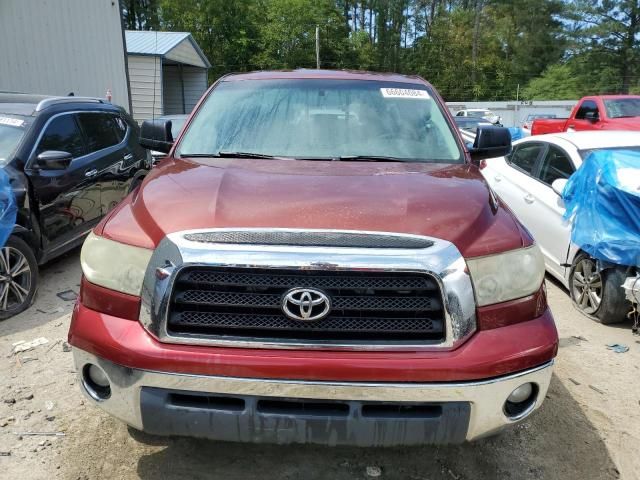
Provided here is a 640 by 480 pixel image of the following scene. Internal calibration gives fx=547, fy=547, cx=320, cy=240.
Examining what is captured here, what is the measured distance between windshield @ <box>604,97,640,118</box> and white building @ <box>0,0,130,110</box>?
12633 mm

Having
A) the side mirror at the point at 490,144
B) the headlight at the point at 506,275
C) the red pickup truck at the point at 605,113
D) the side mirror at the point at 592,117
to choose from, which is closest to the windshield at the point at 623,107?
the red pickup truck at the point at 605,113

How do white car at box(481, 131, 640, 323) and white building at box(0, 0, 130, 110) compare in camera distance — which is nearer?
white car at box(481, 131, 640, 323)

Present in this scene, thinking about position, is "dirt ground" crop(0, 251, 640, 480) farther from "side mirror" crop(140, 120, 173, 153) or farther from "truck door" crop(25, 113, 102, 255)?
"truck door" crop(25, 113, 102, 255)

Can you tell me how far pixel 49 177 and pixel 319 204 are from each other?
3.78 m

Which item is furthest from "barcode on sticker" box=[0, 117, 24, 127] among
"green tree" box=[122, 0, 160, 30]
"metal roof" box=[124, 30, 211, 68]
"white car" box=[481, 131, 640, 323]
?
"green tree" box=[122, 0, 160, 30]

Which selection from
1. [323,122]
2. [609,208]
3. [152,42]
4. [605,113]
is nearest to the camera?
[323,122]

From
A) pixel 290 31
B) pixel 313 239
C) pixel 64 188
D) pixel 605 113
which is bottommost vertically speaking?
pixel 64 188

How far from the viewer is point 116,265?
2238 mm

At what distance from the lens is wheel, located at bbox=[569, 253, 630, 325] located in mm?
4516

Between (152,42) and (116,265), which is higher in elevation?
(152,42)

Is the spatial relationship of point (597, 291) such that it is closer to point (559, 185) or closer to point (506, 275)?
point (559, 185)

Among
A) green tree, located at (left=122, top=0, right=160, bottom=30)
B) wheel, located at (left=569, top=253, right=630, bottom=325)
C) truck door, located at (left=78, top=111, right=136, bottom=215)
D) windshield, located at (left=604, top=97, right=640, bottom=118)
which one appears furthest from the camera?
green tree, located at (left=122, top=0, right=160, bottom=30)

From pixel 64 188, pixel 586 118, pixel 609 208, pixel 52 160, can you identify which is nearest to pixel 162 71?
pixel 586 118

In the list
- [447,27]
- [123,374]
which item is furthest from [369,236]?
[447,27]
